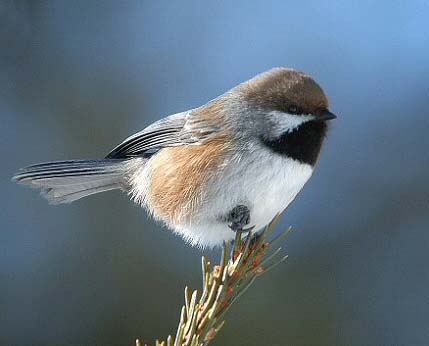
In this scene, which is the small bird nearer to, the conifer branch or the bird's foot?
the bird's foot

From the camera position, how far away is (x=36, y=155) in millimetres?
5699

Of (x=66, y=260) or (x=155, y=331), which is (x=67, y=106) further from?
(x=155, y=331)

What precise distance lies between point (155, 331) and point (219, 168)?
1846 millimetres

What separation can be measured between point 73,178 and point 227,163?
3.31 feet

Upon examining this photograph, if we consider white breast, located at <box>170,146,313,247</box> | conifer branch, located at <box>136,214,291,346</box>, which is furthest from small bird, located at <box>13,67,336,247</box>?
conifer branch, located at <box>136,214,291,346</box>

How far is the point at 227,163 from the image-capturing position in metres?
3.19

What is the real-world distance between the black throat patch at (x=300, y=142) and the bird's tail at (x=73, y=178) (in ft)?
3.66

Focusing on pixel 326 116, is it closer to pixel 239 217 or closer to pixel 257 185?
pixel 257 185

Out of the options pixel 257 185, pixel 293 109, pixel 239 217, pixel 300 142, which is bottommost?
pixel 239 217

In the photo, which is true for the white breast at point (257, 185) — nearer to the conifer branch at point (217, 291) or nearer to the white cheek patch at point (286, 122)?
the white cheek patch at point (286, 122)

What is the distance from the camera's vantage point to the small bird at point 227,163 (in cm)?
310

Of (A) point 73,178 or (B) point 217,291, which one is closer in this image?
(B) point 217,291

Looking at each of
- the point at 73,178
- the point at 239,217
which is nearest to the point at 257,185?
the point at 239,217

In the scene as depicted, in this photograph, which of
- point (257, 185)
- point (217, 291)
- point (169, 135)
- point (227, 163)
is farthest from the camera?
point (169, 135)
